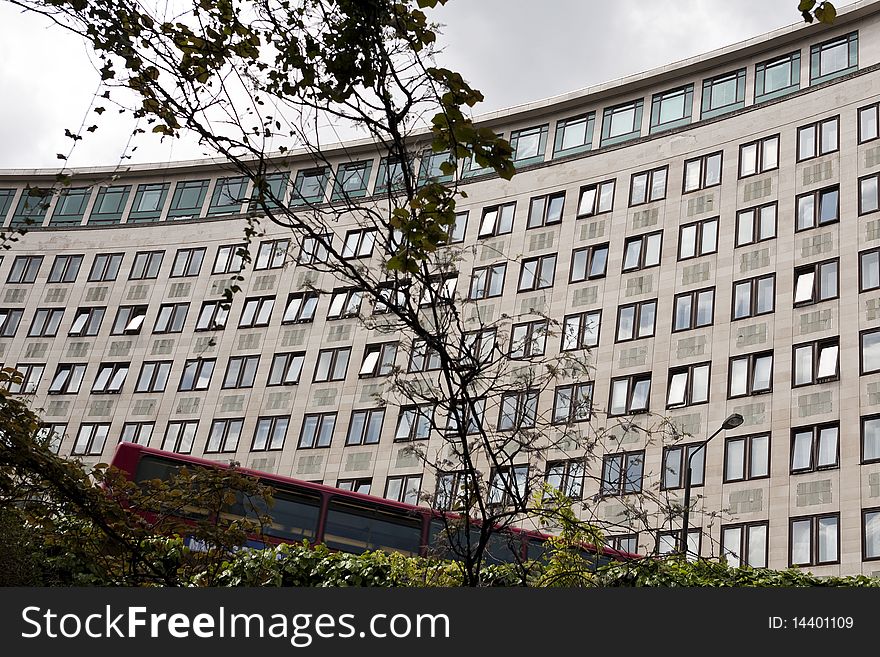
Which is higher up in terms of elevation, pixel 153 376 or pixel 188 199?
pixel 188 199

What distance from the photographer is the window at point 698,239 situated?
126 ft

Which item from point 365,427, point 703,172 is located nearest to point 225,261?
point 365,427

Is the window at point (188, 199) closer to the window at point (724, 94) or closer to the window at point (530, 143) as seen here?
the window at point (530, 143)

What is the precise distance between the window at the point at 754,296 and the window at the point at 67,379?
1263 inches

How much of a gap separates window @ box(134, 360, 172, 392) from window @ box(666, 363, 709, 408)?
24.7 meters

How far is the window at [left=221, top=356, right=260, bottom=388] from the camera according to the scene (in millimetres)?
46531

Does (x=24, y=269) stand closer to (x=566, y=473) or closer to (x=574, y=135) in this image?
(x=574, y=135)

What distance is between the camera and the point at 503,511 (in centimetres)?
691

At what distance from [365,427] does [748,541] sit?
54.9ft

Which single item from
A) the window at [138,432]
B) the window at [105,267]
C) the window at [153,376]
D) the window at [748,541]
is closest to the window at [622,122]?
the window at [748,541]

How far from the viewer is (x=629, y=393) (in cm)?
3741

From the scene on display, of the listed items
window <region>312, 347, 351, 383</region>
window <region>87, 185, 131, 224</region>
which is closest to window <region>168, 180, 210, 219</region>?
window <region>87, 185, 131, 224</region>

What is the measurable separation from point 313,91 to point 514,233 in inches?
1483

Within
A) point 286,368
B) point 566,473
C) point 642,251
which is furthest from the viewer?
point 286,368
